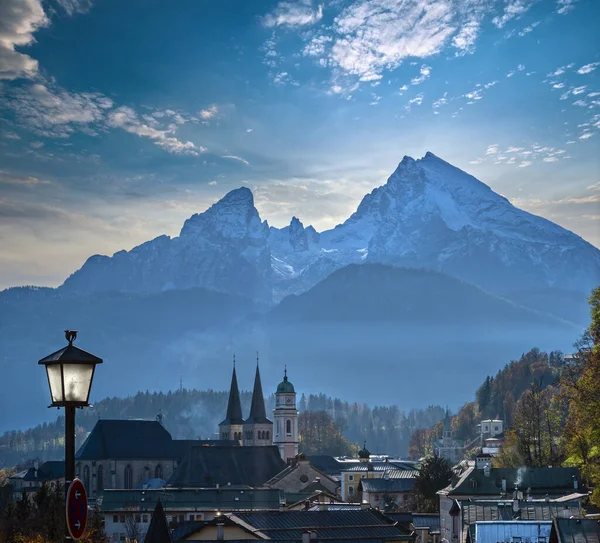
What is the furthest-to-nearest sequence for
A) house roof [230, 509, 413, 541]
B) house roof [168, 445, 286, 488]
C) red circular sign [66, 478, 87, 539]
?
house roof [168, 445, 286, 488] → house roof [230, 509, 413, 541] → red circular sign [66, 478, 87, 539]

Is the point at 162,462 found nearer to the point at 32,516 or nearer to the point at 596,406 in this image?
the point at 32,516

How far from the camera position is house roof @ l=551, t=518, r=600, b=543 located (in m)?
56.1

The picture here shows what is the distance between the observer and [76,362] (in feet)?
56.5

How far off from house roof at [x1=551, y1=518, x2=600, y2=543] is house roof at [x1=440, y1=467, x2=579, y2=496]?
3890cm

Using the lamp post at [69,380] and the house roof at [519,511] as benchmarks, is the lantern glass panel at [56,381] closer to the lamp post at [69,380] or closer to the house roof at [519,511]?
the lamp post at [69,380]

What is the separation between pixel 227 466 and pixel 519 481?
69.8 meters

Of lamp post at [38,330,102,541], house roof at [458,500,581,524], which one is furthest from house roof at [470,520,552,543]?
lamp post at [38,330,102,541]

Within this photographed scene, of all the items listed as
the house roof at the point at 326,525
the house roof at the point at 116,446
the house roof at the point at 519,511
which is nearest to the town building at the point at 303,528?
the house roof at the point at 326,525

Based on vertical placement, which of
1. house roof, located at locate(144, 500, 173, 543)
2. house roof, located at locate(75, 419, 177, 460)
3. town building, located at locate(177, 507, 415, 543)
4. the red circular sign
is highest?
house roof, located at locate(75, 419, 177, 460)

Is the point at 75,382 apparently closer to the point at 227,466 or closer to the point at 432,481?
the point at 432,481

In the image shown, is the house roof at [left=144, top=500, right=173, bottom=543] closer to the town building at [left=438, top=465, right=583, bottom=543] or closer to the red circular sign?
the town building at [left=438, top=465, right=583, bottom=543]

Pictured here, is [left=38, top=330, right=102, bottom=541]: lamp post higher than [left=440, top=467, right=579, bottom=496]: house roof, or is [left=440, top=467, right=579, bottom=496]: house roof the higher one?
[left=38, top=330, right=102, bottom=541]: lamp post

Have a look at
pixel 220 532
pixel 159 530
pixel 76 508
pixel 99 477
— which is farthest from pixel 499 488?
pixel 99 477

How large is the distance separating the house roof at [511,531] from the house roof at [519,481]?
32202 mm
